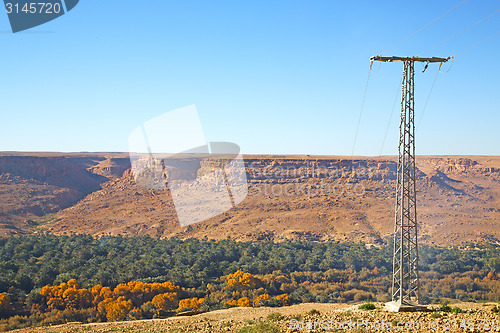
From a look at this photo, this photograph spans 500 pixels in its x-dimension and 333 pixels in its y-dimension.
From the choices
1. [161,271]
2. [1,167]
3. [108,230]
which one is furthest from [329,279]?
[1,167]

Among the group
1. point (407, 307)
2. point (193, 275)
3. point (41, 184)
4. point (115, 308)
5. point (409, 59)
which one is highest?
point (409, 59)

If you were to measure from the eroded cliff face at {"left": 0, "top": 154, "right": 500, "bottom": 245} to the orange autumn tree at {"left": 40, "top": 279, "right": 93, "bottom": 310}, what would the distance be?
85.8ft

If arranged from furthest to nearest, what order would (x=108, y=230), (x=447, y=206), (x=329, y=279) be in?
(x=447, y=206) < (x=108, y=230) < (x=329, y=279)

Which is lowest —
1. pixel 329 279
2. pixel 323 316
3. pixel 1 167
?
pixel 329 279

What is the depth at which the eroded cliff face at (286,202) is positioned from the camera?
5375 cm

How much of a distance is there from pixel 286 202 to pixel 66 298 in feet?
137

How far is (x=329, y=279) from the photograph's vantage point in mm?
34219

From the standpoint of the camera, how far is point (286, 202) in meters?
64.2

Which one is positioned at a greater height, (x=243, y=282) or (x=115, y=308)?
(x=115, y=308)

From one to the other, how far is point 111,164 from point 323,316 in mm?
86143

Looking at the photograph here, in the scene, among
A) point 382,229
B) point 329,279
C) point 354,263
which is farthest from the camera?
point 382,229

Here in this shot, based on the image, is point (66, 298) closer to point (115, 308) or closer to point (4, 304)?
point (4, 304)

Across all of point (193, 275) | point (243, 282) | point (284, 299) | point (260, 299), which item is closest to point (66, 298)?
point (193, 275)

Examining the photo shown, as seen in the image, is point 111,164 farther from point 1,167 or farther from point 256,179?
point 256,179
